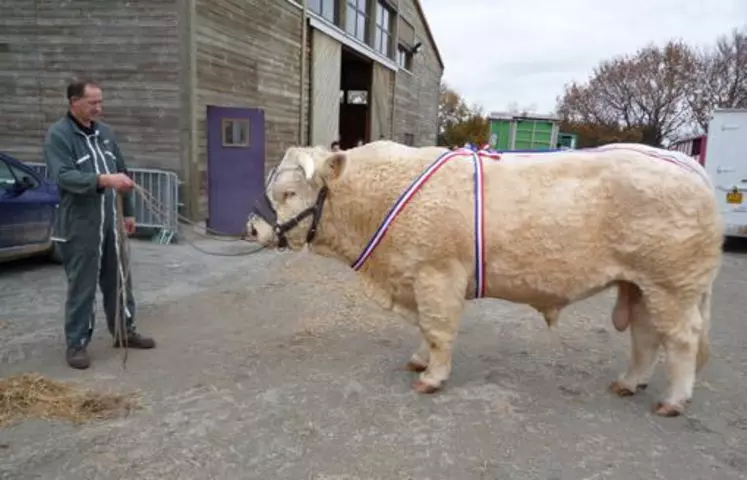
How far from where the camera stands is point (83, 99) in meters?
4.12

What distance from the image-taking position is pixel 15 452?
3145 mm

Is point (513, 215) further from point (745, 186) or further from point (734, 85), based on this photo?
point (734, 85)

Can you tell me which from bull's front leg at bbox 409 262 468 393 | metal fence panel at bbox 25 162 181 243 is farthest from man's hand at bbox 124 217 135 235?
metal fence panel at bbox 25 162 181 243

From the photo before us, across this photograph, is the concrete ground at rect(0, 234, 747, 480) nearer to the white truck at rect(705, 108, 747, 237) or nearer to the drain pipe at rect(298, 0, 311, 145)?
the white truck at rect(705, 108, 747, 237)

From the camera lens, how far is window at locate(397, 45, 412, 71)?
24.2 meters

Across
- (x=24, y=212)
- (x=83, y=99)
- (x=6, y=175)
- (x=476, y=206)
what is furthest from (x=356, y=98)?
(x=476, y=206)

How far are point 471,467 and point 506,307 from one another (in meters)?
3.41

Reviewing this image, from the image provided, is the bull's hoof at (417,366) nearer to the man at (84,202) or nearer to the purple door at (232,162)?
the man at (84,202)

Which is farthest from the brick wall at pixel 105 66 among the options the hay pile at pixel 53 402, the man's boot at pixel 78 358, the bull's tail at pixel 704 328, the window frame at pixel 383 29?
the window frame at pixel 383 29

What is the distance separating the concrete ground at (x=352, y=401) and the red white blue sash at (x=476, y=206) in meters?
0.93

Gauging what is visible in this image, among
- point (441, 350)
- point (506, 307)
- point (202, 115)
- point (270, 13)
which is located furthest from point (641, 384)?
point (270, 13)

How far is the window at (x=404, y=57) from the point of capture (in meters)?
24.2

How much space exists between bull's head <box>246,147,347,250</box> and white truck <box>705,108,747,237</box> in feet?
34.6

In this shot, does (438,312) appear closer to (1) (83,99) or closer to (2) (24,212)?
(1) (83,99)
